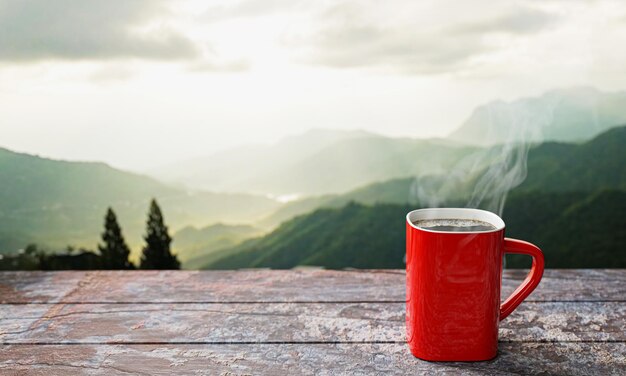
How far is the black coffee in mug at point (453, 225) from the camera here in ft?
2.26

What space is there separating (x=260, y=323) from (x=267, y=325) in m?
0.01

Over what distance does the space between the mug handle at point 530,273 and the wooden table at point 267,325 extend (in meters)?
0.07

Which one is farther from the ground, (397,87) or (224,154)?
(397,87)

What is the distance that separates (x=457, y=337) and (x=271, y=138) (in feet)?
7.74

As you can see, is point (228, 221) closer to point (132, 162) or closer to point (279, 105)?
point (132, 162)

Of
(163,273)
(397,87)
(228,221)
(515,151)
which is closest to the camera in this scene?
(163,273)

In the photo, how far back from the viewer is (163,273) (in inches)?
43.8

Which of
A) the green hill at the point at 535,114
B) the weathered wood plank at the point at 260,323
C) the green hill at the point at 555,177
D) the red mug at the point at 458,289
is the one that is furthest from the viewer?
the green hill at the point at 555,177

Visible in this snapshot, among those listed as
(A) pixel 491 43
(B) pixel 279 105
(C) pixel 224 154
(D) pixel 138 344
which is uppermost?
(A) pixel 491 43

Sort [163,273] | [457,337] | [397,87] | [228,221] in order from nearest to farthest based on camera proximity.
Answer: [457,337]
[163,273]
[397,87]
[228,221]

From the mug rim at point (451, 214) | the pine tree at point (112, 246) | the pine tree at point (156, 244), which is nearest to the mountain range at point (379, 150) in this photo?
the pine tree at point (156, 244)

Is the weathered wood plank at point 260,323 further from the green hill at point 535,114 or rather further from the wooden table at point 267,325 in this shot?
the green hill at point 535,114

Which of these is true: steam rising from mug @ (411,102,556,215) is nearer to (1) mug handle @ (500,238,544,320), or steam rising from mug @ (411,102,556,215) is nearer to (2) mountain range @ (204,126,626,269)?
(2) mountain range @ (204,126,626,269)

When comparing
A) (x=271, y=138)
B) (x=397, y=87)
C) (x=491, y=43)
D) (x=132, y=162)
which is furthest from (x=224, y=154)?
(x=491, y=43)
